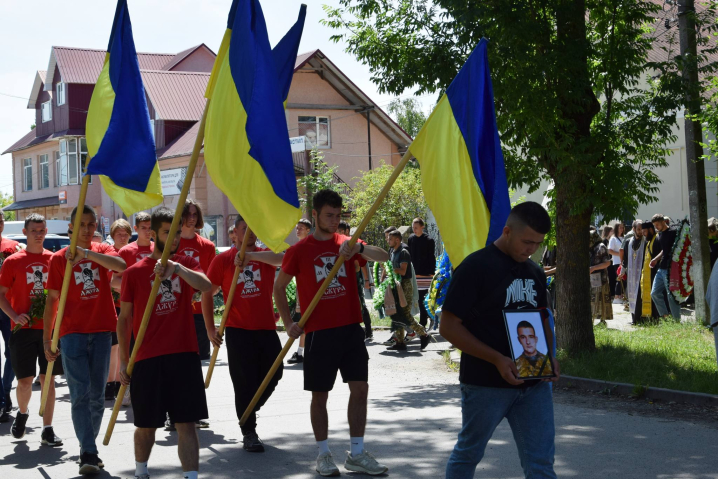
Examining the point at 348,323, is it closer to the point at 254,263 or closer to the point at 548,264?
the point at 254,263

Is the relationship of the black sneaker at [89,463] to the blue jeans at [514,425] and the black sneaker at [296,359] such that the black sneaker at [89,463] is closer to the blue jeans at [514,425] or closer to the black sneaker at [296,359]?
the blue jeans at [514,425]

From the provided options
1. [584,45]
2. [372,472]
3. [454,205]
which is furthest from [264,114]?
[584,45]

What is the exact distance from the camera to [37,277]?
27.0 ft

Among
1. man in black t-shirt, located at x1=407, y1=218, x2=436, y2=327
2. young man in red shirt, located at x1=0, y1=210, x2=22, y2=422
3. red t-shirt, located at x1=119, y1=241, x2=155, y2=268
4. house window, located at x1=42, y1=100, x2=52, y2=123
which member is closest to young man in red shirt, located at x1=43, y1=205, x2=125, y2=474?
red t-shirt, located at x1=119, y1=241, x2=155, y2=268

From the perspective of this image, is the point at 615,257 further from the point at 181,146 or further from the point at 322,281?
the point at 181,146

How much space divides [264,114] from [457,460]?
9.05 ft

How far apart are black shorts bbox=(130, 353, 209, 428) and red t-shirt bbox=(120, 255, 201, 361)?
0.22 ft

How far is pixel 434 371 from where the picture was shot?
1170 centimetres

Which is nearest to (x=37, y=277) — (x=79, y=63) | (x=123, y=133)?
(x=123, y=133)

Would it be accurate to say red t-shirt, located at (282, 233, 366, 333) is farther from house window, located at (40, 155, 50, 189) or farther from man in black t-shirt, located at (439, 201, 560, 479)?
house window, located at (40, 155, 50, 189)

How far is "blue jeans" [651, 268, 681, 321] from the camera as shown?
14711mm

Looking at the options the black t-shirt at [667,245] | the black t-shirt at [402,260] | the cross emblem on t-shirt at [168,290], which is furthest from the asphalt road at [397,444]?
the black t-shirt at [667,245]

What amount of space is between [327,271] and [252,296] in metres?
1.16

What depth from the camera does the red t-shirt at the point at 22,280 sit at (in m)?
8.14
